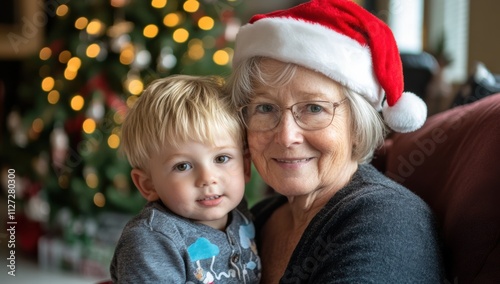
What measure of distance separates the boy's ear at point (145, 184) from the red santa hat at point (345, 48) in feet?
1.22

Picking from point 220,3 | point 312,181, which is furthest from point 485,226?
point 220,3

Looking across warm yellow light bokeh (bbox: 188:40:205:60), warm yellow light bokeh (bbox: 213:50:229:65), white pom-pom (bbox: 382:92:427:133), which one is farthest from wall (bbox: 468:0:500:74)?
white pom-pom (bbox: 382:92:427:133)

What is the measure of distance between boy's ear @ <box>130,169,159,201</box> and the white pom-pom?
0.56 m

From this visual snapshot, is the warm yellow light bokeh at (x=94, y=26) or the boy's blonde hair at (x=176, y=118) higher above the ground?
the boy's blonde hair at (x=176, y=118)

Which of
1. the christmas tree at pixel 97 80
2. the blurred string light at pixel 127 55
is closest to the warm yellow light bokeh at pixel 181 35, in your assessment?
the christmas tree at pixel 97 80

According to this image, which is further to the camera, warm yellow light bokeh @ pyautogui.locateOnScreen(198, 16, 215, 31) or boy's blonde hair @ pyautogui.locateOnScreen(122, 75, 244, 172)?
warm yellow light bokeh @ pyautogui.locateOnScreen(198, 16, 215, 31)

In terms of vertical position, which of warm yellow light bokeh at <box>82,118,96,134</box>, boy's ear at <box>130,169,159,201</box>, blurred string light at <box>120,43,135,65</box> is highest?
boy's ear at <box>130,169,159,201</box>

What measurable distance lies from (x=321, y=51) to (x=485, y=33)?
130 inches

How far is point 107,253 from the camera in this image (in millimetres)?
3664

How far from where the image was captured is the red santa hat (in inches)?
49.6

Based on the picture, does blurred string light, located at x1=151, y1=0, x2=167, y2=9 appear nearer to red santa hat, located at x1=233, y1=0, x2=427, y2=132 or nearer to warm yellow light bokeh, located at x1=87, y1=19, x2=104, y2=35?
warm yellow light bokeh, located at x1=87, y1=19, x2=104, y2=35

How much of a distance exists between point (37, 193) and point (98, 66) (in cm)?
96

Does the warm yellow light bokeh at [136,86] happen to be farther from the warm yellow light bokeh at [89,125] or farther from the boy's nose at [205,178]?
the boy's nose at [205,178]

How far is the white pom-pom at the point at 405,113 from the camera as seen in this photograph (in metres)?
1.34
